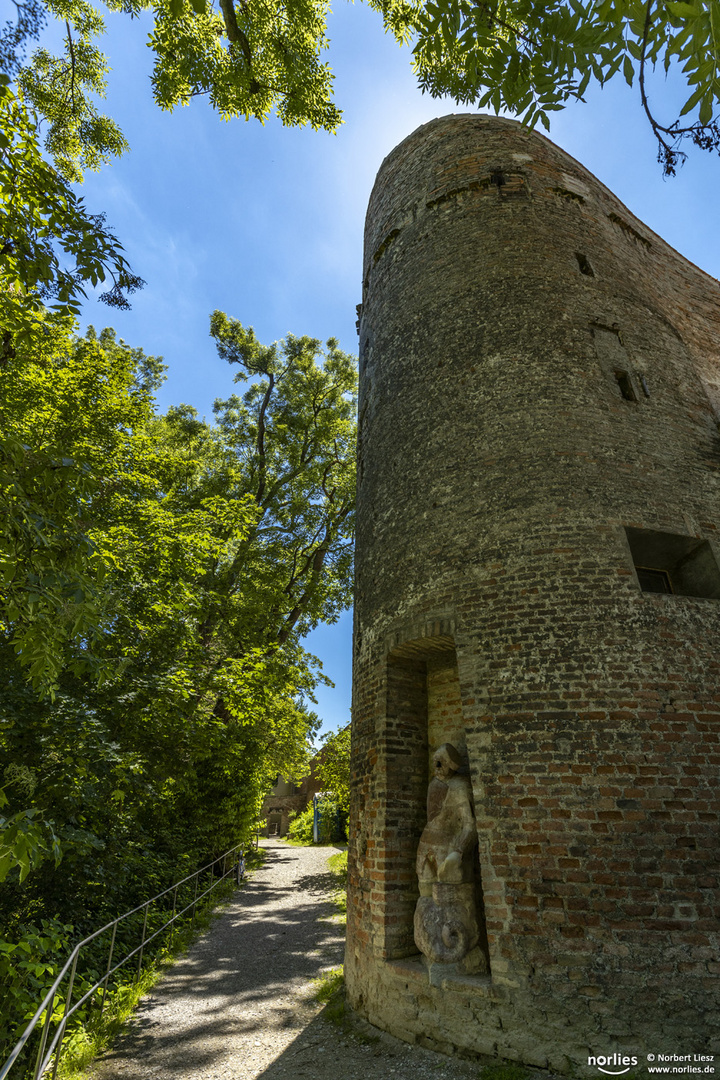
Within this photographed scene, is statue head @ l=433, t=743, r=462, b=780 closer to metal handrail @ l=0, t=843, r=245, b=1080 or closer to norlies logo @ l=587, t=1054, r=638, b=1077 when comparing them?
norlies logo @ l=587, t=1054, r=638, b=1077

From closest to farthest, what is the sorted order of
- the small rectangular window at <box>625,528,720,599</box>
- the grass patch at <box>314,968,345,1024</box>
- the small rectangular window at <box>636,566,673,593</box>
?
the grass patch at <box>314,968,345,1024</box> < the small rectangular window at <box>625,528,720,599</box> < the small rectangular window at <box>636,566,673,593</box>

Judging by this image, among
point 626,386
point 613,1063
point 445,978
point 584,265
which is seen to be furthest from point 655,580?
point 584,265

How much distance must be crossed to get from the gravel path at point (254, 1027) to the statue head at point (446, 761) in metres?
1.99

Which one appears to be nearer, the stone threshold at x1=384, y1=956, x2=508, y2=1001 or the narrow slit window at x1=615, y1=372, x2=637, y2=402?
the stone threshold at x1=384, y1=956, x2=508, y2=1001

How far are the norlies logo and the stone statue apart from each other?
3.08 ft

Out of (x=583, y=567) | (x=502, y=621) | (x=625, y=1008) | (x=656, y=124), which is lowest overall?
(x=625, y=1008)

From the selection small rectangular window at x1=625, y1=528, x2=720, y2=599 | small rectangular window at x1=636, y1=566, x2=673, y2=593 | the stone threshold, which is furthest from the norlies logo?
small rectangular window at x1=636, y1=566, x2=673, y2=593

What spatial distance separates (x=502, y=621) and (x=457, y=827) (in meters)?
1.86

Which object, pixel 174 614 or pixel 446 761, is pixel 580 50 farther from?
pixel 174 614

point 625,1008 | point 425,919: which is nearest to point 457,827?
point 425,919

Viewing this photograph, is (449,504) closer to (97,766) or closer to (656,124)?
(656,124)

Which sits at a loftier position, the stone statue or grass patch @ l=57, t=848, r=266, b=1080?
the stone statue

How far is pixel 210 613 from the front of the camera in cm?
1299

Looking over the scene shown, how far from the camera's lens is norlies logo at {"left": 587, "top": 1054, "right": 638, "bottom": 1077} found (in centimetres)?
352
